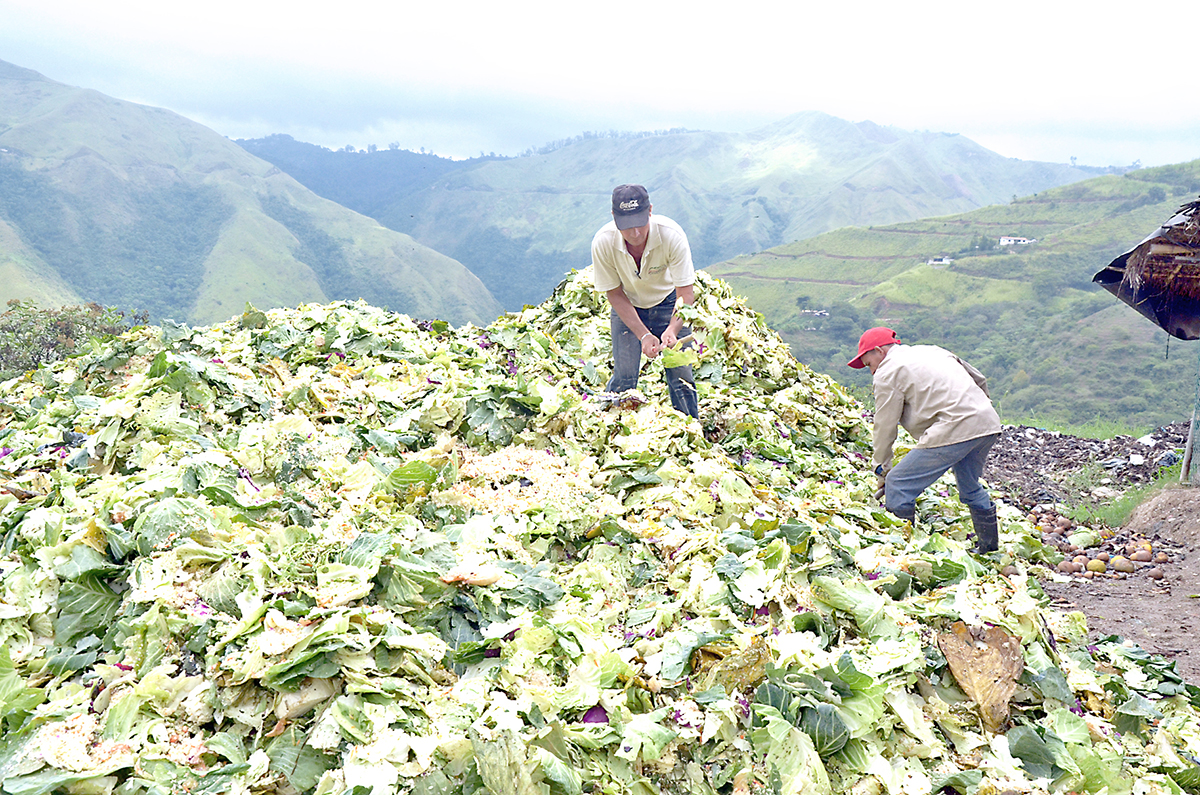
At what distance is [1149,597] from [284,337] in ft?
26.8

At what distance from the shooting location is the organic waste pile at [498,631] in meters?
2.75

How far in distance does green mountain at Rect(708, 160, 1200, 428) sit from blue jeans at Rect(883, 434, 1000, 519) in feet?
66.3

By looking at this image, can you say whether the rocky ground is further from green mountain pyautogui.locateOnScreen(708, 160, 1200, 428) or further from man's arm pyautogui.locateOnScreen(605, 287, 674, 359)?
green mountain pyautogui.locateOnScreen(708, 160, 1200, 428)

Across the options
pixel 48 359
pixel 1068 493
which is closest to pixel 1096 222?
pixel 1068 493

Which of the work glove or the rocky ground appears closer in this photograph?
the rocky ground

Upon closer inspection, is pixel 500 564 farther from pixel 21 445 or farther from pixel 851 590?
pixel 21 445

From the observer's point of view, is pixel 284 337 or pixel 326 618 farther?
pixel 284 337

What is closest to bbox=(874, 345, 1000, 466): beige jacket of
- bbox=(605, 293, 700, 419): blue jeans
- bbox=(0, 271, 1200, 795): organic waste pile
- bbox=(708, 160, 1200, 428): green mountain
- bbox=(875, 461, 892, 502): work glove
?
bbox=(875, 461, 892, 502): work glove

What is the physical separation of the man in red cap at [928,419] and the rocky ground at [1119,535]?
40.4 inches

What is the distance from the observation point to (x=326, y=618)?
308 centimetres

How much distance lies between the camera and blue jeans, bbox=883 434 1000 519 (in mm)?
5680

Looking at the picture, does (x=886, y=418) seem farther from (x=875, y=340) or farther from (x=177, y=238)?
(x=177, y=238)

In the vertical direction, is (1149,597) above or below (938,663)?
below

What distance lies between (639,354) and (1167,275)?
23.5 ft
